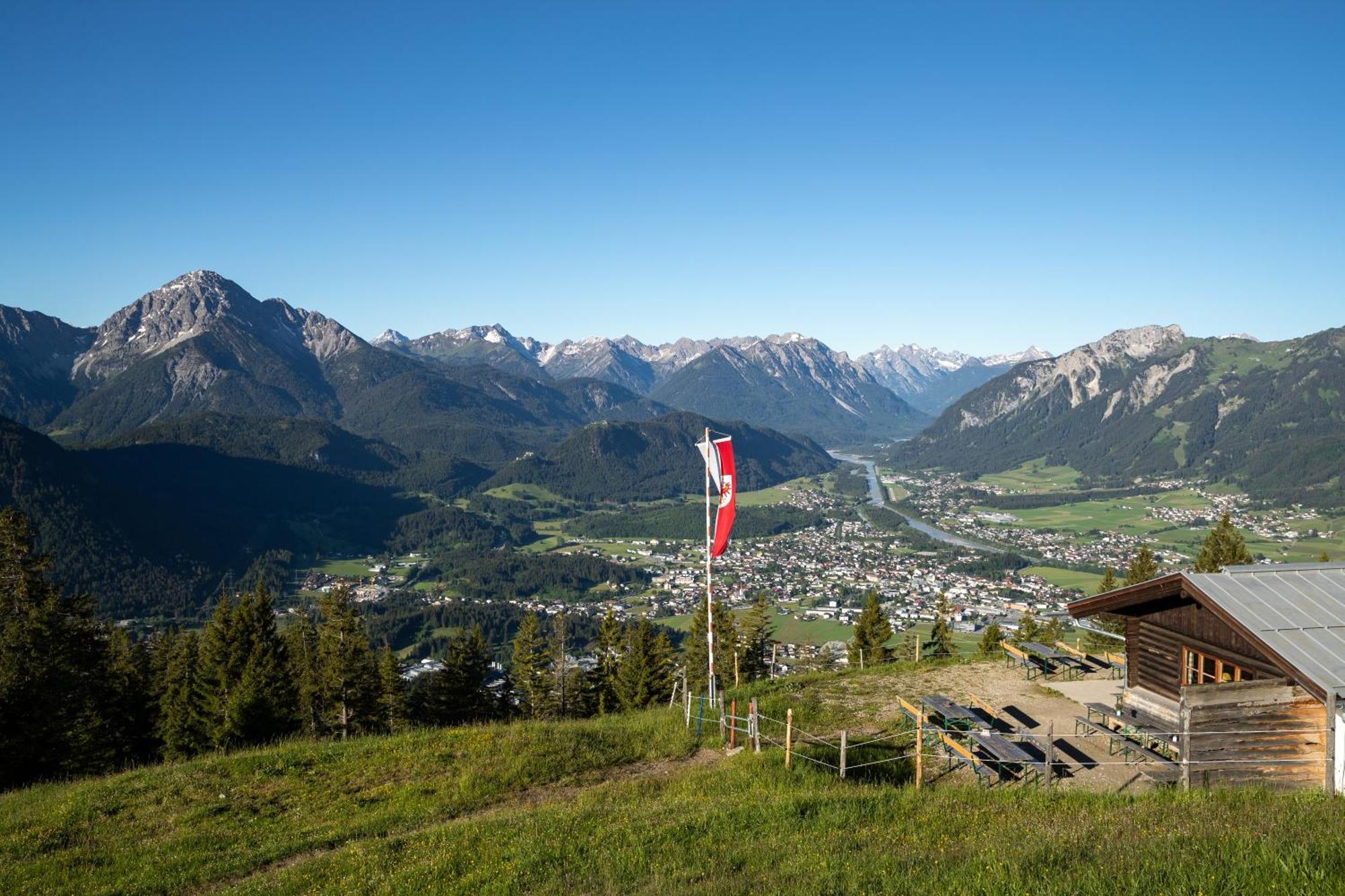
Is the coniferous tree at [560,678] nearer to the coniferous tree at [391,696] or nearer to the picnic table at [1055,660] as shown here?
the coniferous tree at [391,696]

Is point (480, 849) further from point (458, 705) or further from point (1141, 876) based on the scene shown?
point (458, 705)

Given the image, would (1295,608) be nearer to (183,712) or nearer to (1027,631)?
(1027,631)

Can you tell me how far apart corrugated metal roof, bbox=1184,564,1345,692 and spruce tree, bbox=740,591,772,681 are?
32.4m

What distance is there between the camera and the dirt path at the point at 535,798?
12.2m

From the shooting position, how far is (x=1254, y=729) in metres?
15.0

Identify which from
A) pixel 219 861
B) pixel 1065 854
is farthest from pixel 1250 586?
pixel 219 861

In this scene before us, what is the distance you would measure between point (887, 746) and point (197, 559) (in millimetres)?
185990

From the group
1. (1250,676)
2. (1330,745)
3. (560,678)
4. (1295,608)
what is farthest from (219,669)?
(1295,608)

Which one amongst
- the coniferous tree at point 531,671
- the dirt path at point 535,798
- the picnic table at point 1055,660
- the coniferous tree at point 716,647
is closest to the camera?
the dirt path at point 535,798

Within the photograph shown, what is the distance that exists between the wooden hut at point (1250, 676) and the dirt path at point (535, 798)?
10.4 meters

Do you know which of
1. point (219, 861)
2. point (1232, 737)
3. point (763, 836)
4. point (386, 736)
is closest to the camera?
point (763, 836)

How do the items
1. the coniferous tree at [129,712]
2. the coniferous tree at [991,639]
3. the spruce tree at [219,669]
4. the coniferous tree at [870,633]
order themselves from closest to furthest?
the coniferous tree at [129,712]
the spruce tree at [219,669]
the coniferous tree at [991,639]
the coniferous tree at [870,633]

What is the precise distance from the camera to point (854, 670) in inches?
1091

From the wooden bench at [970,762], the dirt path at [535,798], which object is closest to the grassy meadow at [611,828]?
the dirt path at [535,798]
